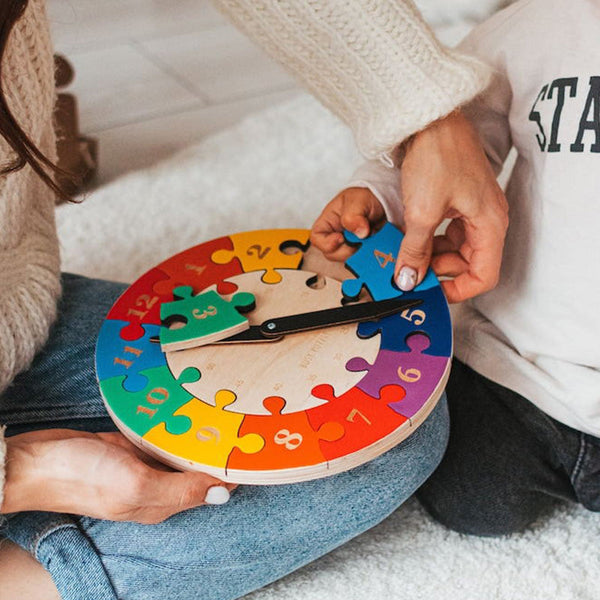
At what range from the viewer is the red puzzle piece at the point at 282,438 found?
20.6 inches

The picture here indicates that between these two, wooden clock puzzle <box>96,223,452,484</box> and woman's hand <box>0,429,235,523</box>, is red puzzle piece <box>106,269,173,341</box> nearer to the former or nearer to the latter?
wooden clock puzzle <box>96,223,452,484</box>

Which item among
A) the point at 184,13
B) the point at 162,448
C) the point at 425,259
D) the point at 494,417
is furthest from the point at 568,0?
the point at 184,13

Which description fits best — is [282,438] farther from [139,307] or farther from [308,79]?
[308,79]

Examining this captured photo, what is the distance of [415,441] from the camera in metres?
0.67

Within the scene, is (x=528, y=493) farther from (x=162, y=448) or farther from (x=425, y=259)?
(x=162, y=448)

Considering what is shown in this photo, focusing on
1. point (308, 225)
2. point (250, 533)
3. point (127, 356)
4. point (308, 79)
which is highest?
point (308, 79)

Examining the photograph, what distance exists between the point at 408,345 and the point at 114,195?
801mm

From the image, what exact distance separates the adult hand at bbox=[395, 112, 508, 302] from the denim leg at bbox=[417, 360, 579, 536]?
16 centimetres

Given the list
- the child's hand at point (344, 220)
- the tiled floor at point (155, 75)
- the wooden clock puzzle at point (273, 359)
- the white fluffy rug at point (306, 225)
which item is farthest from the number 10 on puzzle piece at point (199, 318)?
the tiled floor at point (155, 75)

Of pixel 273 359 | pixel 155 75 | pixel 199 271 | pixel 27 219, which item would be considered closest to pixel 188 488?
pixel 273 359

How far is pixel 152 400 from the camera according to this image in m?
0.57

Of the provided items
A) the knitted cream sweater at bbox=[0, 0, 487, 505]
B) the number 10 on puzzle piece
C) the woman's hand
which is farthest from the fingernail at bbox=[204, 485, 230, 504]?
the knitted cream sweater at bbox=[0, 0, 487, 505]

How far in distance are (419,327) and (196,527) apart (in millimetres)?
248

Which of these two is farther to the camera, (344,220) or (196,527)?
(344,220)
